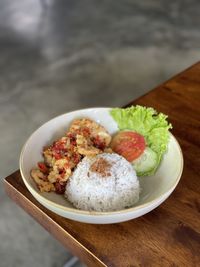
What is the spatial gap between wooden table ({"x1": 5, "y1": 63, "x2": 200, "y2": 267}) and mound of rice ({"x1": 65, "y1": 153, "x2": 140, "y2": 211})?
2.1 inches

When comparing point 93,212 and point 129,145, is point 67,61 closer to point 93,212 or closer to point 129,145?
point 129,145

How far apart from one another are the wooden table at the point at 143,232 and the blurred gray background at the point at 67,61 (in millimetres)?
760

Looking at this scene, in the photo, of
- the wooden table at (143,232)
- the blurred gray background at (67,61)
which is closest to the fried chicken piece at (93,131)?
the wooden table at (143,232)

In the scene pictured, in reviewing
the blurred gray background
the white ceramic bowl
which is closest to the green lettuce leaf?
the white ceramic bowl

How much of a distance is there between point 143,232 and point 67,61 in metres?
2.52

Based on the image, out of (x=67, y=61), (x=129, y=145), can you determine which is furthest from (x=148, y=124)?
(x=67, y=61)

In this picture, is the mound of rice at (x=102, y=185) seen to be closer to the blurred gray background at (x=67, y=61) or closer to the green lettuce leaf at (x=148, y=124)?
the green lettuce leaf at (x=148, y=124)

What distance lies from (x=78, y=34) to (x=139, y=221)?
9.88ft

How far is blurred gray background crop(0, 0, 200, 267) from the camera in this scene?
1.90m

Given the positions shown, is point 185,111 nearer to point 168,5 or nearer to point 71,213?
point 71,213

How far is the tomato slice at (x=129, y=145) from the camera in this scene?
117 cm

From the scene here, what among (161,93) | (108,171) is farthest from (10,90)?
(108,171)

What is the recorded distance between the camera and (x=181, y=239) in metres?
0.96

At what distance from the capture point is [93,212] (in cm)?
89
